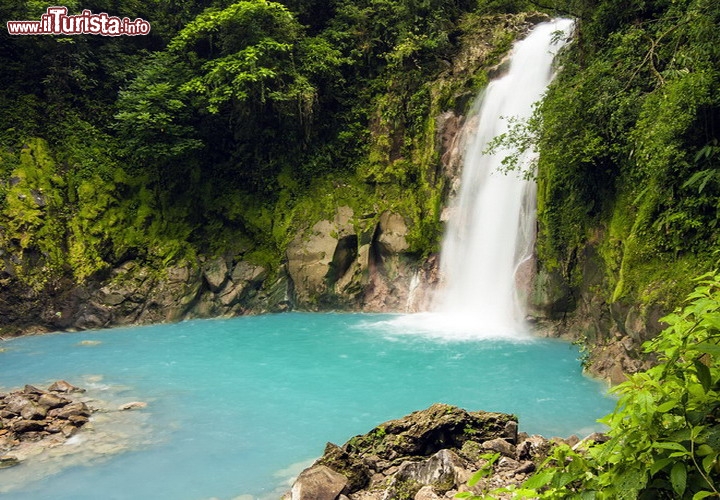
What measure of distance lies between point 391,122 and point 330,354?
29.7ft

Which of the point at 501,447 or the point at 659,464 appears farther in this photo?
the point at 501,447

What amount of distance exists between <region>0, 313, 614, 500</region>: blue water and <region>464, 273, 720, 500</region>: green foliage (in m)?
4.83

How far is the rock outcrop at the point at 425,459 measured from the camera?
197 inches

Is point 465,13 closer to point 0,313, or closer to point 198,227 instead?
point 198,227

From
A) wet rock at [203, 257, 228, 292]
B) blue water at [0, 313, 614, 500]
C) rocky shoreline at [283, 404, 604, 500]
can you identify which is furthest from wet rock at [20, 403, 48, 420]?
wet rock at [203, 257, 228, 292]

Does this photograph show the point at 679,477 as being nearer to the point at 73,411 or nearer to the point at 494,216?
the point at 73,411

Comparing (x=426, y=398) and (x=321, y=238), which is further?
(x=321, y=238)

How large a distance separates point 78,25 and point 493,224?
15.5 m

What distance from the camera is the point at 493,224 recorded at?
47.0ft

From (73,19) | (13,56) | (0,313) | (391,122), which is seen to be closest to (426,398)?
(391,122)

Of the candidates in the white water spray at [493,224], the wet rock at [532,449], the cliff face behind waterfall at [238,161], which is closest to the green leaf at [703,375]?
the wet rock at [532,449]

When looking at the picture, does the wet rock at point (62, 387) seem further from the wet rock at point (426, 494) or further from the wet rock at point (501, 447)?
the wet rock at point (501, 447)

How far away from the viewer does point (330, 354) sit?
1178 centimetres

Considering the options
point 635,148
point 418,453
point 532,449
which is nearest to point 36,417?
point 418,453
